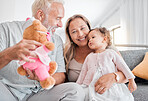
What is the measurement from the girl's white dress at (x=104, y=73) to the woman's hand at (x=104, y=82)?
32 mm

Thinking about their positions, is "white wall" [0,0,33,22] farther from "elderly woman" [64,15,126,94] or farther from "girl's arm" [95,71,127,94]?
"girl's arm" [95,71,127,94]

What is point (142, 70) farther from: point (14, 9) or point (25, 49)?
point (14, 9)

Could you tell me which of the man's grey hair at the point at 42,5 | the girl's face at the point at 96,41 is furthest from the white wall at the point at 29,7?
the girl's face at the point at 96,41

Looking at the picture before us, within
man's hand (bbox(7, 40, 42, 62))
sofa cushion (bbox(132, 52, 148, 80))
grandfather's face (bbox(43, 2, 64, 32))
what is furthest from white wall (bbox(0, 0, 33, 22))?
man's hand (bbox(7, 40, 42, 62))

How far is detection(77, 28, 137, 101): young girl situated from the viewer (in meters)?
1.13

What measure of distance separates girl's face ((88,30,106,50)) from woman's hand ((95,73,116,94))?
267mm

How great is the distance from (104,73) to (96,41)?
28 cm

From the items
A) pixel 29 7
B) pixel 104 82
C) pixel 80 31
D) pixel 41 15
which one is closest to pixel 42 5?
pixel 41 15

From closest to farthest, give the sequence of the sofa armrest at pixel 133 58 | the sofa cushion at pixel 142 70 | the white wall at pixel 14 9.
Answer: the sofa cushion at pixel 142 70 → the sofa armrest at pixel 133 58 → the white wall at pixel 14 9

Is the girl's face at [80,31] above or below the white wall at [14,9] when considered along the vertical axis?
below

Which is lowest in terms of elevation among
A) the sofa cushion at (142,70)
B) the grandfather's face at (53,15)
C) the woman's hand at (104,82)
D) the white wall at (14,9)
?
the sofa cushion at (142,70)

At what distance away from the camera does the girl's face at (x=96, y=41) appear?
130 cm

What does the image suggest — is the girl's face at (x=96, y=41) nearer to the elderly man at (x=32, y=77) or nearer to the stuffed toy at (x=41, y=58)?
the elderly man at (x=32, y=77)

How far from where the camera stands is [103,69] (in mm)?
1228
